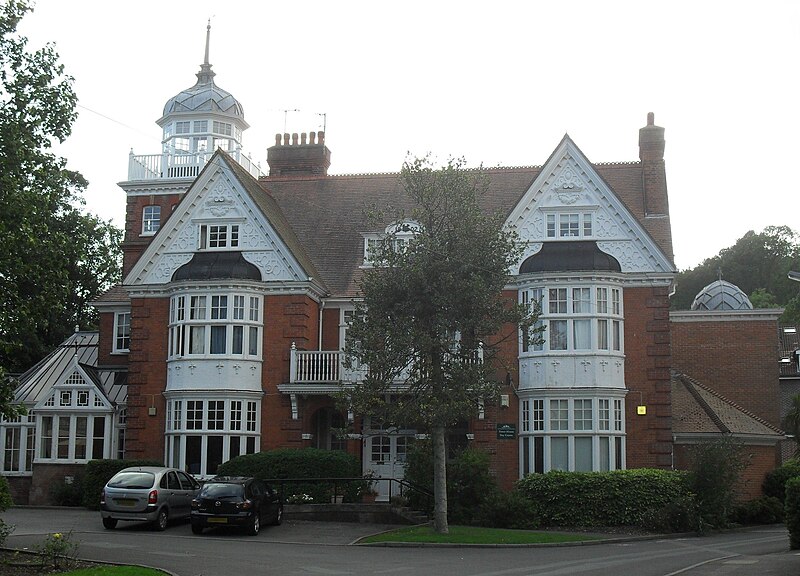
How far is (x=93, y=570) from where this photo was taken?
57.4ft

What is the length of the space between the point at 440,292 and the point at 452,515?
23.4 ft

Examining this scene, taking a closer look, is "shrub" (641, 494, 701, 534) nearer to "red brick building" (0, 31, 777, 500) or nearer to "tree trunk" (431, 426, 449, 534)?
"red brick building" (0, 31, 777, 500)

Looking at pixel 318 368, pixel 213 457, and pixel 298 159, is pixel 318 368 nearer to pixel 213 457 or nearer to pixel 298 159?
pixel 213 457

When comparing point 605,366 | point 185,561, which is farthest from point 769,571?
point 605,366

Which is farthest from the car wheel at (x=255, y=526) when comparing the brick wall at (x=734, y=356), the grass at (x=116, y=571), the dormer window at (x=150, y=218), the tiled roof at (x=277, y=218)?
the brick wall at (x=734, y=356)

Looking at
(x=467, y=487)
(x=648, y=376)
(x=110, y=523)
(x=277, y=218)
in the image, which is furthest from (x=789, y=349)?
Answer: (x=110, y=523)

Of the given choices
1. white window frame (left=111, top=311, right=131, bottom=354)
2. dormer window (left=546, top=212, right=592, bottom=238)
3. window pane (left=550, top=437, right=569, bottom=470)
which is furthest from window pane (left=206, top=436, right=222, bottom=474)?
dormer window (left=546, top=212, right=592, bottom=238)

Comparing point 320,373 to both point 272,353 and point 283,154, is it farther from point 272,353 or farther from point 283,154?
point 283,154

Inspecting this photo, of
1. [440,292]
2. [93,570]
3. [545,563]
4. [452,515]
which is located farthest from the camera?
[452,515]

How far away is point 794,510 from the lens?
23.3 m

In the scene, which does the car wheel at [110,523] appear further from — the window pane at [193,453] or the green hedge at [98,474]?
the window pane at [193,453]

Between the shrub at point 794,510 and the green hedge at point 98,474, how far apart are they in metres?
19.5

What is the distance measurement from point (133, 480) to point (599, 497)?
12.9 meters

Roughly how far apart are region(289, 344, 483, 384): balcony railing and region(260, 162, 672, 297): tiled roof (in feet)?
9.28
